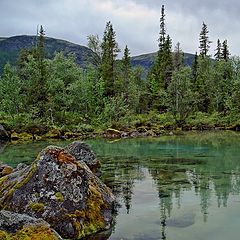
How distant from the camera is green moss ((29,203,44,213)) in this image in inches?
412

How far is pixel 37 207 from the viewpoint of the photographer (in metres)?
10.5

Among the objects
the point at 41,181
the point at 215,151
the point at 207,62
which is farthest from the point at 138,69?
the point at 41,181

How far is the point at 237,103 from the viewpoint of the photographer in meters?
64.6

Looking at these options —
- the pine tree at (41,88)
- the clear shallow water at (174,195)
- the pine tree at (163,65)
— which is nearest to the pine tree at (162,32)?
the pine tree at (163,65)

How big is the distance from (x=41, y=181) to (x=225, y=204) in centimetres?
637

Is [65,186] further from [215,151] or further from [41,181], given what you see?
[215,151]

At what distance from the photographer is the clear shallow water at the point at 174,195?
423 inches

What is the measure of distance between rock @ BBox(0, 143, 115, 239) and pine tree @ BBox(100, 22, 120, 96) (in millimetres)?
62134

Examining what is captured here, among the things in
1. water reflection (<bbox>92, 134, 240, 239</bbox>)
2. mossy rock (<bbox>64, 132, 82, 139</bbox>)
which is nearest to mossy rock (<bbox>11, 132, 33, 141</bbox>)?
mossy rock (<bbox>64, 132, 82, 139</bbox>)

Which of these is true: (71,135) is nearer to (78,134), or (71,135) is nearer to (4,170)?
(78,134)

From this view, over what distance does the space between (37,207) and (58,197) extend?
0.60m

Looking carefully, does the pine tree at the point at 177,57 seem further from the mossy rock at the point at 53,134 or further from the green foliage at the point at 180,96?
the mossy rock at the point at 53,134

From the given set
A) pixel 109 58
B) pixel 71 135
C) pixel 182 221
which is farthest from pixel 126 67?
pixel 182 221

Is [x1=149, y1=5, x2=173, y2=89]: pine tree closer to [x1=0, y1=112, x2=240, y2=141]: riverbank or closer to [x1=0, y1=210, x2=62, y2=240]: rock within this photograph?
[x1=0, y1=112, x2=240, y2=141]: riverbank
